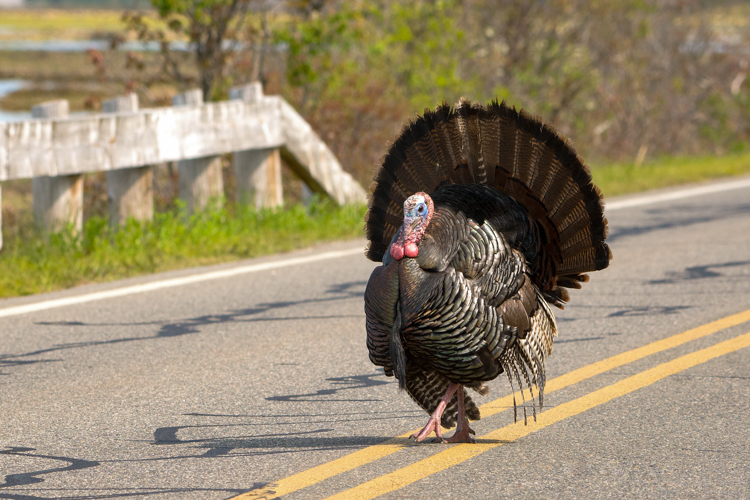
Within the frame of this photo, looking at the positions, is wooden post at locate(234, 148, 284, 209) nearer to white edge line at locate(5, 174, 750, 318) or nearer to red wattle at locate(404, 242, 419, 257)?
white edge line at locate(5, 174, 750, 318)

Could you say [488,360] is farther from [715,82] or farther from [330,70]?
[715,82]

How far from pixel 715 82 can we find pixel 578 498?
1682 centimetres

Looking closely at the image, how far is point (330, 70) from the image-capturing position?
1252 cm

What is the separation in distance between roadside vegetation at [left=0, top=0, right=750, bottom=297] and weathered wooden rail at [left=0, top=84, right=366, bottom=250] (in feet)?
0.81

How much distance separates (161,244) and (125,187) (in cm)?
58

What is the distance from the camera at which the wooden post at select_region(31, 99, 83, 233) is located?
8023 mm

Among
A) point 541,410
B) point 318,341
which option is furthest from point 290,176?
point 541,410

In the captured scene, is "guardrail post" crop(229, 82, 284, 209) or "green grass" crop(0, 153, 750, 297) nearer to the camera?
"green grass" crop(0, 153, 750, 297)

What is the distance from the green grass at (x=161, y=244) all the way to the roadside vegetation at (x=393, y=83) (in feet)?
0.05

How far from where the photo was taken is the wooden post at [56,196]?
8.02 meters

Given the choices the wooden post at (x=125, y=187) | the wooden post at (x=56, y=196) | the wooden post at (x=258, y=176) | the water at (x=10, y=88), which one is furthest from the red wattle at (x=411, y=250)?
the water at (x=10, y=88)

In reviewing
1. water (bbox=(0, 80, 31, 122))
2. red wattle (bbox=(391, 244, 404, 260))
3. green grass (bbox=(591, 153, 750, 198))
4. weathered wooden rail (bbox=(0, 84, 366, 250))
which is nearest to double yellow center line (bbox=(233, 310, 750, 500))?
red wattle (bbox=(391, 244, 404, 260))

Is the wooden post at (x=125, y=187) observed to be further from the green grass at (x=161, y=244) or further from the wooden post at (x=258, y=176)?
the wooden post at (x=258, y=176)

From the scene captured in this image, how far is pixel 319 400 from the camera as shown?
16.3ft
